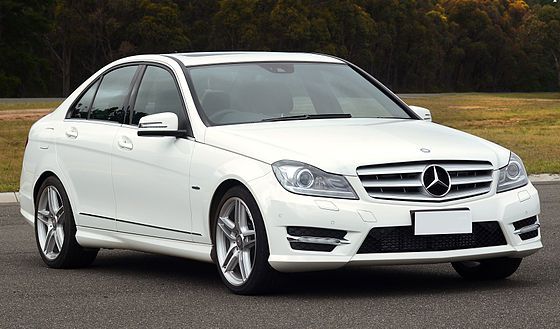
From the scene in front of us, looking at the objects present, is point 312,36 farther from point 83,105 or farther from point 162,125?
point 162,125

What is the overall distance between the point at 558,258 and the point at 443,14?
125783mm

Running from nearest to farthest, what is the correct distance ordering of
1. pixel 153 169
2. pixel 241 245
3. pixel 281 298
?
pixel 281 298
pixel 241 245
pixel 153 169

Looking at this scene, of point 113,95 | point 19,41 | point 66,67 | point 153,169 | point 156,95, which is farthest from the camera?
point 66,67

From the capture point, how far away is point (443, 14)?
134 m

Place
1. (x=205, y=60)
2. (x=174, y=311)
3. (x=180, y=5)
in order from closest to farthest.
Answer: (x=174, y=311)
(x=205, y=60)
(x=180, y=5)

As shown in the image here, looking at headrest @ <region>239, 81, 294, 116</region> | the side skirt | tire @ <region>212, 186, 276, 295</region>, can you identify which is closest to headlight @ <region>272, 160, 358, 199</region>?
tire @ <region>212, 186, 276, 295</region>

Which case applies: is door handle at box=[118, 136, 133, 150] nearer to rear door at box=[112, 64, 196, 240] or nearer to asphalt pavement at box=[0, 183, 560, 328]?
rear door at box=[112, 64, 196, 240]

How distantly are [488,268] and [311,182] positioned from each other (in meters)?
1.60

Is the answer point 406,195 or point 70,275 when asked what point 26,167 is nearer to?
point 70,275

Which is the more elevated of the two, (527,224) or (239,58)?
(239,58)

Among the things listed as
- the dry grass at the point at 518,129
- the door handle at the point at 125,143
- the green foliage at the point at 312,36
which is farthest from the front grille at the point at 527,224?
the green foliage at the point at 312,36

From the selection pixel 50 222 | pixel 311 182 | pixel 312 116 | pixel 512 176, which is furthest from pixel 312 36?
pixel 311 182

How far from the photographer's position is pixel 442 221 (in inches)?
301

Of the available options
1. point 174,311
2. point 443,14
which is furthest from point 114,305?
point 443,14
